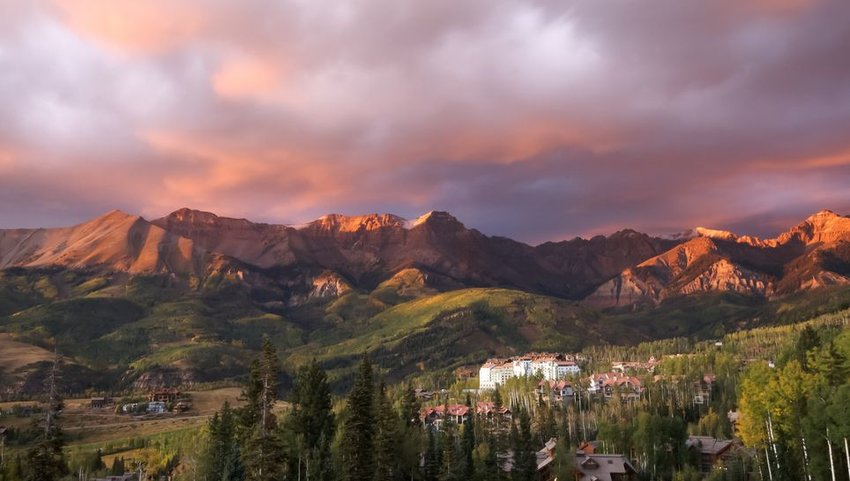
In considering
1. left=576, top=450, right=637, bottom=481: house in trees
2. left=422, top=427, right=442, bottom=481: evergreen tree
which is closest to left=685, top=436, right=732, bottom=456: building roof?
left=576, top=450, right=637, bottom=481: house in trees

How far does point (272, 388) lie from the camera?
174 ft

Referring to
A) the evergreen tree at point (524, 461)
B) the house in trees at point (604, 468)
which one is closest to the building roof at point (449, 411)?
the house in trees at point (604, 468)

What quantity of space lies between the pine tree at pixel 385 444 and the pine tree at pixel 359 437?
38.1 inches

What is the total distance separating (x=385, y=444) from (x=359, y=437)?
395cm

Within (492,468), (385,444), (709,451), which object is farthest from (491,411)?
(385,444)

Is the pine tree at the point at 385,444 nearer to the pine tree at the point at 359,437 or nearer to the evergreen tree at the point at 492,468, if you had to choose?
the pine tree at the point at 359,437

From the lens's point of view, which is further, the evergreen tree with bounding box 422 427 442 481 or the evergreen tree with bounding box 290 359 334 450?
the evergreen tree with bounding box 422 427 442 481

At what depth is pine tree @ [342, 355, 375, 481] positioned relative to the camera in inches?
2756

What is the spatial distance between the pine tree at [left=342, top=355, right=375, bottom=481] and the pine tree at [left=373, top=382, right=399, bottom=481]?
968 millimetres

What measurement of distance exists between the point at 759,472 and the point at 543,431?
5752cm

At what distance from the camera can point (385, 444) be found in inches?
2884

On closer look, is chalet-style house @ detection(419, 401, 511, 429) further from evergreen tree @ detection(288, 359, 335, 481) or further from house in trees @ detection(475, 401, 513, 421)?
evergreen tree @ detection(288, 359, 335, 481)

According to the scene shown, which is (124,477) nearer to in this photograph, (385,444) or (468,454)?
(468,454)

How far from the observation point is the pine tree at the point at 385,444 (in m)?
72.1
